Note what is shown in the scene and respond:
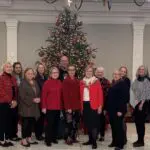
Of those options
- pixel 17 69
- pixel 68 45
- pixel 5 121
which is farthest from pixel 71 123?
pixel 68 45

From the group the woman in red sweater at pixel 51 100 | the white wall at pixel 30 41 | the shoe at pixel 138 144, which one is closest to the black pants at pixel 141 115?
the shoe at pixel 138 144

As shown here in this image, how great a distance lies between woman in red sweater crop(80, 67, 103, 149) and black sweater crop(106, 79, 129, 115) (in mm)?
282

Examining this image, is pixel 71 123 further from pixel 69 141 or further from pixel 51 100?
pixel 51 100

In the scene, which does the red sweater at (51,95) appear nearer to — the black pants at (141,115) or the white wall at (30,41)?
the black pants at (141,115)

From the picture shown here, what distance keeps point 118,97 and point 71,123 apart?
1.11 m

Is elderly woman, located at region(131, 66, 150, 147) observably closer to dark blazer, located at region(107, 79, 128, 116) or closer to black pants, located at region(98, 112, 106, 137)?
dark blazer, located at region(107, 79, 128, 116)

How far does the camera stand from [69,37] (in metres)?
8.41

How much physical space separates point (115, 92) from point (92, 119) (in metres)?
0.70

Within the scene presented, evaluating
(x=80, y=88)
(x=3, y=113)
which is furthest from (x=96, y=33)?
(x=3, y=113)

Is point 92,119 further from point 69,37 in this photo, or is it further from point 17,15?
point 17,15

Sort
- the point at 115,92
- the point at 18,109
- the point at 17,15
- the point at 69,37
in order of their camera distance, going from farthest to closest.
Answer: the point at 17,15 → the point at 69,37 → the point at 18,109 → the point at 115,92

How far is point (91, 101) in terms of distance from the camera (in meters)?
6.39

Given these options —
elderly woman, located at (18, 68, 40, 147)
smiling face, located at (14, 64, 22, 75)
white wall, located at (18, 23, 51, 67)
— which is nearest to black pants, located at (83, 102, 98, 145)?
elderly woman, located at (18, 68, 40, 147)

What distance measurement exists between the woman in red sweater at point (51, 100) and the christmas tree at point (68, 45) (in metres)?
1.69
